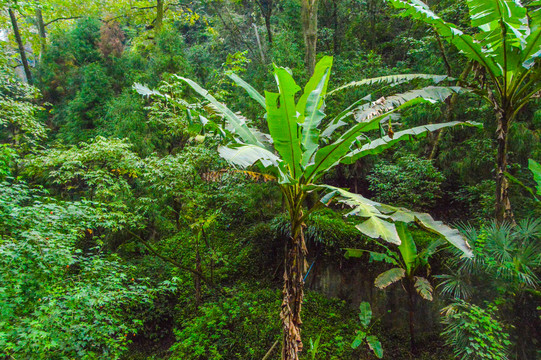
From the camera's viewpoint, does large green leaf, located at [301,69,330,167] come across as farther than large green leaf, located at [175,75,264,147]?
No

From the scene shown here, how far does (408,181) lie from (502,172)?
174 centimetres

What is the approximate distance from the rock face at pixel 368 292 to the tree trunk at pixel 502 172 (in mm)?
1598

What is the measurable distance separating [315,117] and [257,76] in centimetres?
674

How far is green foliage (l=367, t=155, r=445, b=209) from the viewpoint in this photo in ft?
16.4

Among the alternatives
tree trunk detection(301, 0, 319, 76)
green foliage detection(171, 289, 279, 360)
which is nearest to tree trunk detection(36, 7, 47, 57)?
tree trunk detection(301, 0, 319, 76)

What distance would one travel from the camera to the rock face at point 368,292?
4.20 metres

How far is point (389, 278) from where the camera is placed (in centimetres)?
357

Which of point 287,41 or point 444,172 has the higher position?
point 287,41

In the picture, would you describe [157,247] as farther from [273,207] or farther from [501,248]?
[501,248]

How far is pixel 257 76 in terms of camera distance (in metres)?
8.87

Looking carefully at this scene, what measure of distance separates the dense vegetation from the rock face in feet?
0.09

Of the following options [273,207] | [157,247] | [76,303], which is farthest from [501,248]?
[157,247]

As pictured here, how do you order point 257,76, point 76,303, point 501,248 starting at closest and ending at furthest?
point 76,303 < point 501,248 < point 257,76

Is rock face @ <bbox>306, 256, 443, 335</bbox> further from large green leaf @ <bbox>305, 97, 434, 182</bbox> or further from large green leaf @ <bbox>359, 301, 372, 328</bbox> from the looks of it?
large green leaf @ <bbox>305, 97, 434, 182</bbox>
